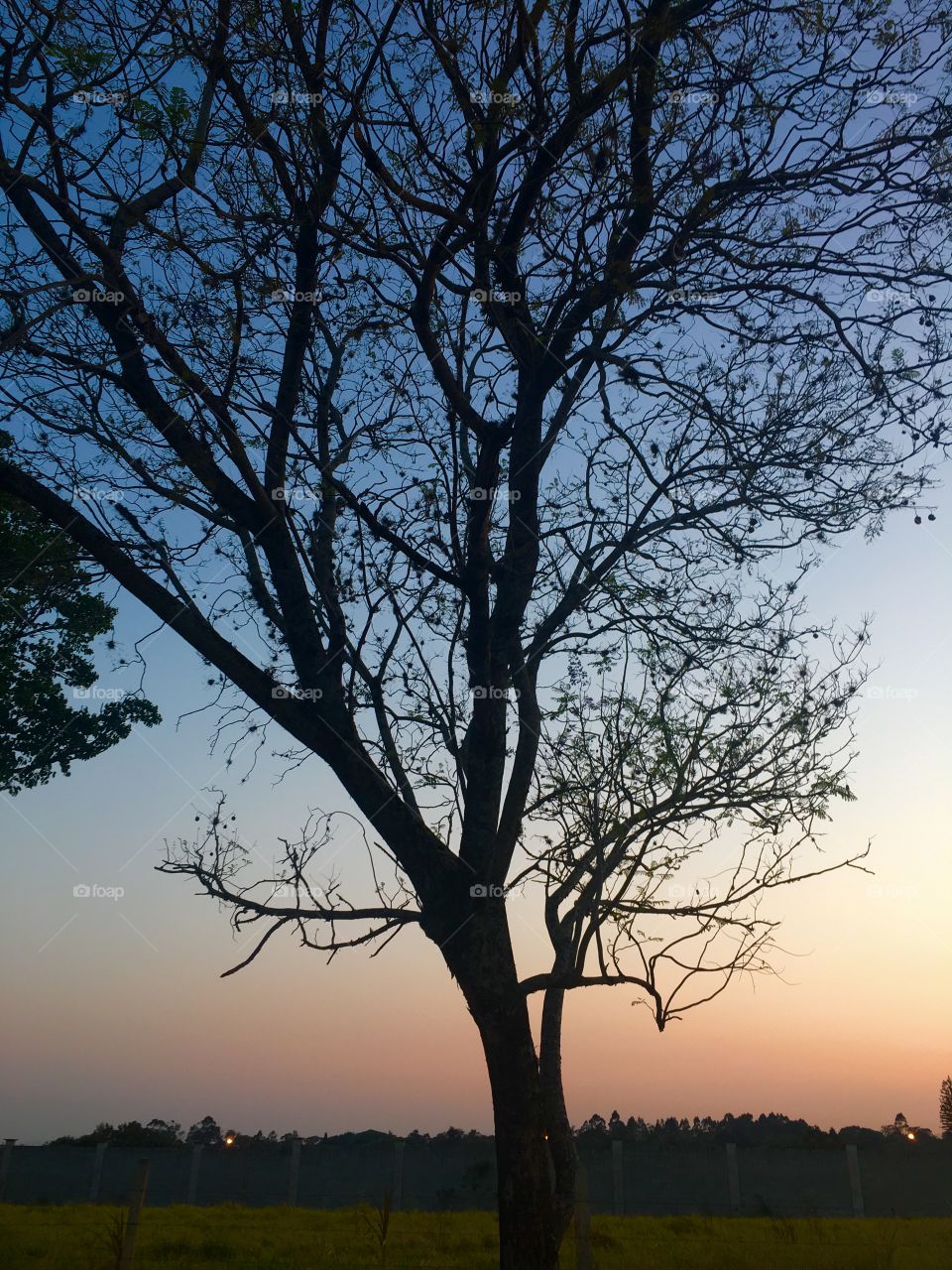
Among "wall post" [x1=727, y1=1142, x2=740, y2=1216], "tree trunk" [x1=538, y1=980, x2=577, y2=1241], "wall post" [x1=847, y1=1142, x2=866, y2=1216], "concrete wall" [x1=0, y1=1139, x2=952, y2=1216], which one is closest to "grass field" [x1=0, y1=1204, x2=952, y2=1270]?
"tree trunk" [x1=538, y1=980, x2=577, y2=1241]

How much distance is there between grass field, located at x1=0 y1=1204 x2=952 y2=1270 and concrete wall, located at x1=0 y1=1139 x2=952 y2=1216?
9.63 feet

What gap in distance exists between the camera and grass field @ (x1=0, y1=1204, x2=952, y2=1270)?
10609 mm

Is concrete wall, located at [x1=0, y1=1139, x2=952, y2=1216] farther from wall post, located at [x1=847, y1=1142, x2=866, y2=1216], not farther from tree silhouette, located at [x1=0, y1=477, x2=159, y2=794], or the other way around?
tree silhouette, located at [x1=0, y1=477, x2=159, y2=794]

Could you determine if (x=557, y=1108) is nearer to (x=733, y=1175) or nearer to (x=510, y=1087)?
(x=510, y=1087)

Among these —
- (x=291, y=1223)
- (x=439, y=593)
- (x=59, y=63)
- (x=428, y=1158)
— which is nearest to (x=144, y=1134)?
(x=428, y=1158)

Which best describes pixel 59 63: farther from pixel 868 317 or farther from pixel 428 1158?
pixel 428 1158

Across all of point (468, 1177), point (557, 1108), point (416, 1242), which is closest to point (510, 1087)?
point (557, 1108)

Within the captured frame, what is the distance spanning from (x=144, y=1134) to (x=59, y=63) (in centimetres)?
3753

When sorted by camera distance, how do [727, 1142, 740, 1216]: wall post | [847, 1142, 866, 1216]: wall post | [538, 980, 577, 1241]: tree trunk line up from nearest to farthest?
1. [538, 980, 577, 1241]: tree trunk
2. [847, 1142, 866, 1216]: wall post
3. [727, 1142, 740, 1216]: wall post

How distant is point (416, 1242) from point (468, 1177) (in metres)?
11.3

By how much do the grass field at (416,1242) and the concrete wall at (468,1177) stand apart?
2.94 meters

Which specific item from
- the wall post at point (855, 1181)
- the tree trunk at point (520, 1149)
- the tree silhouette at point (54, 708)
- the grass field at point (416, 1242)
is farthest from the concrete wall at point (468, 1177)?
the tree trunk at point (520, 1149)

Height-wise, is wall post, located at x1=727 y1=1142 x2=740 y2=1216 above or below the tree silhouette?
below

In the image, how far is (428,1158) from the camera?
25016 mm
